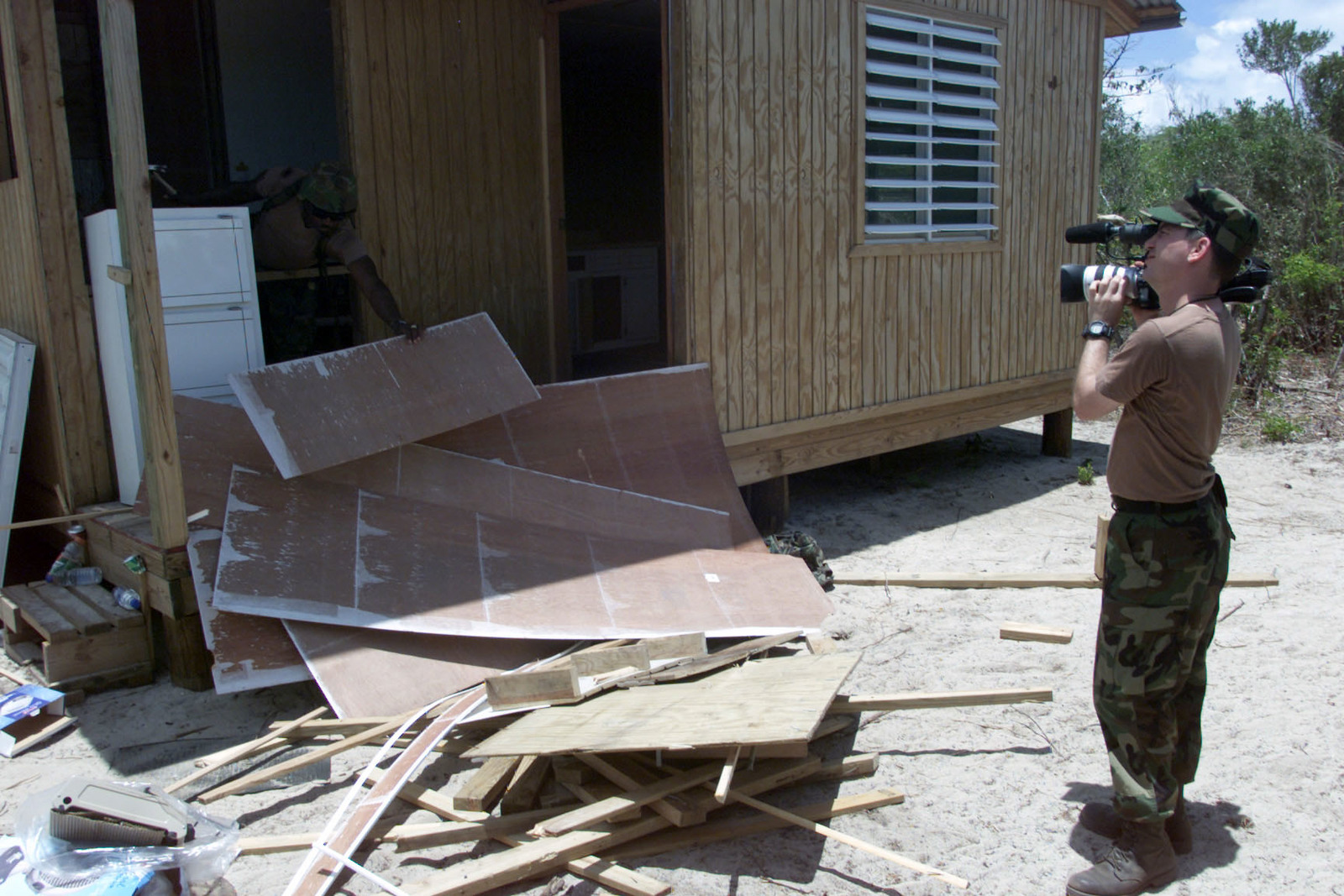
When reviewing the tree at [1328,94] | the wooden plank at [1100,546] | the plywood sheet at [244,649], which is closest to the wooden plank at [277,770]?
the plywood sheet at [244,649]

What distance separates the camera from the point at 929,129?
7172mm

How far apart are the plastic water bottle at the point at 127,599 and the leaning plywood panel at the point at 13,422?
0.93 meters

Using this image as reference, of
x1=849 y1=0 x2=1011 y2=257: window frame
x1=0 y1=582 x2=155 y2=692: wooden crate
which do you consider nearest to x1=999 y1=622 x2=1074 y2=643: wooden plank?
x1=849 y1=0 x2=1011 y2=257: window frame

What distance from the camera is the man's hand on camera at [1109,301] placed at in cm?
315

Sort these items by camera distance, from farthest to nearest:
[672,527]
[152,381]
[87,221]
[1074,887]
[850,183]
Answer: [850,183] < [672,527] < [87,221] < [152,381] < [1074,887]

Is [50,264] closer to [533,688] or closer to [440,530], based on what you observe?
[440,530]

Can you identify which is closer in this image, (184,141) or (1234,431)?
(184,141)

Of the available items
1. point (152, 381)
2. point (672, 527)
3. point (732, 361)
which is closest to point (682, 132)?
point (732, 361)

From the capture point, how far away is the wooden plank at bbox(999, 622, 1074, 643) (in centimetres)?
495

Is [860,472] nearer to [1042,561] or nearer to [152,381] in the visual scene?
[1042,561]

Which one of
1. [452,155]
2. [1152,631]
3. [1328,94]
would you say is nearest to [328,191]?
[452,155]

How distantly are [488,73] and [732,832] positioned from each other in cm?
484

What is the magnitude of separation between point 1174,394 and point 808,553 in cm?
304

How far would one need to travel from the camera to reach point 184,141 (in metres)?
6.71
